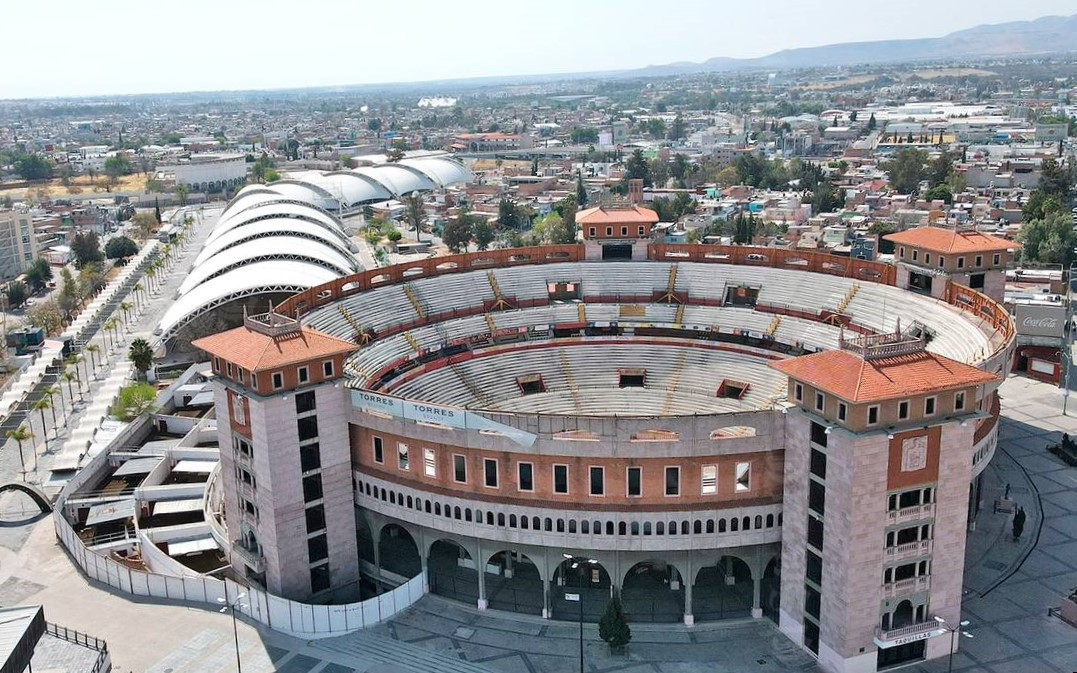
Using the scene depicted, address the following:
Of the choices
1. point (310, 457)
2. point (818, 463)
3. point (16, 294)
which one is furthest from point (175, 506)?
point (16, 294)

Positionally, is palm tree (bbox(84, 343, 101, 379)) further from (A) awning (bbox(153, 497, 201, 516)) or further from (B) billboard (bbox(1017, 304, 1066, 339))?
(B) billboard (bbox(1017, 304, 1066, 339))

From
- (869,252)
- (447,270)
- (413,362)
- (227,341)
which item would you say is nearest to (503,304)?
(447,270)

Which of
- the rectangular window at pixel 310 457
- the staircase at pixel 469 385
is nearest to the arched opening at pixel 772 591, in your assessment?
the rectangular window at pixel 310 457

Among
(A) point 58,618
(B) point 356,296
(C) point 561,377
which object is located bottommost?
(A) point 58,618

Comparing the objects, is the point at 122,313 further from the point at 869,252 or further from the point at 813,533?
the point at 813,533

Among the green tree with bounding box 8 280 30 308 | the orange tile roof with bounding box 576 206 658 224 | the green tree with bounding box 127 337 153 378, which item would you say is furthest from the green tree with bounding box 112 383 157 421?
the green tree with bounding box 8 280 30 308

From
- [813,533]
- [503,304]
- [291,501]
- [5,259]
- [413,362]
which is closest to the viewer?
[813,533]

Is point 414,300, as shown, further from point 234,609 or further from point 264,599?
point 264,599
